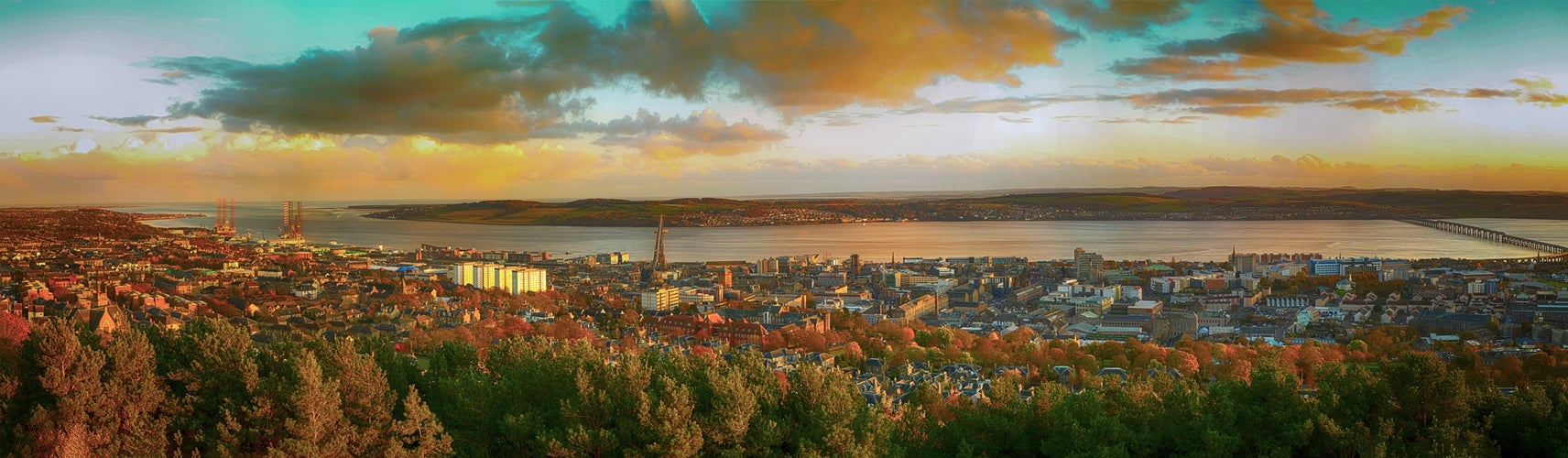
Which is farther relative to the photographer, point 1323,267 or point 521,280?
point 1323,267

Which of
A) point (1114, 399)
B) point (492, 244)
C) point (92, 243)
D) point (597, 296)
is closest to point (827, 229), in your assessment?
point (492, 244)

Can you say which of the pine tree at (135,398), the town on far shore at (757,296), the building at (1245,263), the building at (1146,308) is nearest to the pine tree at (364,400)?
the pine tree at (135,398)

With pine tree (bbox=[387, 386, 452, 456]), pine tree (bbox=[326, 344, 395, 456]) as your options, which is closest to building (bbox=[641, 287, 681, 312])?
pine tree (bbox=[326, 344, 395, 456])

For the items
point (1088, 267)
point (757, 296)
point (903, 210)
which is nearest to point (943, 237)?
point (903, 210)

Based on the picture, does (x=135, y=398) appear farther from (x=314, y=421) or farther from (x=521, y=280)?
(x=521, y=280)

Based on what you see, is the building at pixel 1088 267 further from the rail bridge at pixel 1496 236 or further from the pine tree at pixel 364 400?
the pine tree at pixel 364 400

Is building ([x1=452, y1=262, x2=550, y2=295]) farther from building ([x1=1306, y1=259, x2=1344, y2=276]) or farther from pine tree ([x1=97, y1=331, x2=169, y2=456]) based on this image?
building ([x1=1306, y1=259, x2=1344, y2=276])

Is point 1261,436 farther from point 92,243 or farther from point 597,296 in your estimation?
point 92,243
